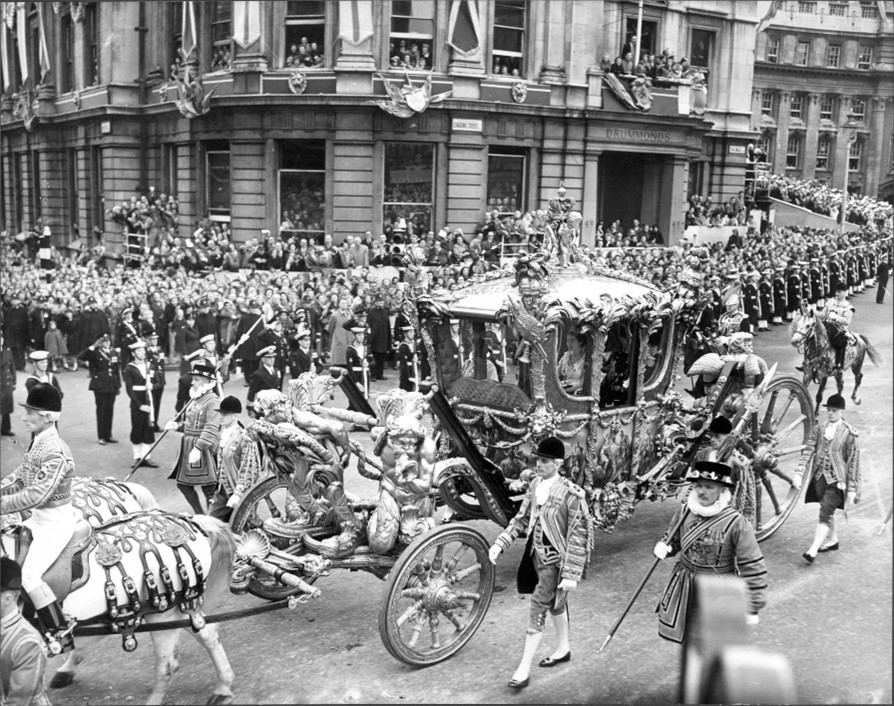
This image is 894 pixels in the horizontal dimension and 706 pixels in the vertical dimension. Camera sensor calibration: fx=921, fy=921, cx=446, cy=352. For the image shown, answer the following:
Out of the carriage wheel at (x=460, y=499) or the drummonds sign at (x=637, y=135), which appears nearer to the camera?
the carriage wheel at (x=460, y=499)

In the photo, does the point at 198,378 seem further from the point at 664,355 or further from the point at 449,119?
the point at 449,119

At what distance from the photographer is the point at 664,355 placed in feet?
29.4

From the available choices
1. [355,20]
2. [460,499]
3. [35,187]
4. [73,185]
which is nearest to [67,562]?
[460,499]

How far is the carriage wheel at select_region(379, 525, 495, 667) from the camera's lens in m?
6.34

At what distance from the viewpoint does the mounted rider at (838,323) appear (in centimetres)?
1217

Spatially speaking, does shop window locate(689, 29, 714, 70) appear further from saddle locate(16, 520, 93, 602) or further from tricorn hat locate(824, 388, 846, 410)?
saddle locate(16, 520, 93, 602)

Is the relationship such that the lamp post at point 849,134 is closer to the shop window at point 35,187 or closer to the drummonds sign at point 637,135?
the shop window at point 35,187

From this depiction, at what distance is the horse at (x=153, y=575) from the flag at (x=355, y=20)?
17701mm

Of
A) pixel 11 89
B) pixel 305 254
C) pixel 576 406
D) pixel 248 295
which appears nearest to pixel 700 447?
pixel 576 406

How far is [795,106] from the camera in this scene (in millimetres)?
7168

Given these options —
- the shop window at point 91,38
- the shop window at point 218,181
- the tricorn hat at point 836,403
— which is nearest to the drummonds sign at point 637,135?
the shop window at point 218,181

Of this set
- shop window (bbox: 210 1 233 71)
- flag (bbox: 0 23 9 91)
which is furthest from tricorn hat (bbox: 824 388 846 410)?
shop window (bbox: 210 1 233 71)

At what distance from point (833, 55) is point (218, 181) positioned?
61.0 feet

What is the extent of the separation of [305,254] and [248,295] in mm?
4819
